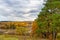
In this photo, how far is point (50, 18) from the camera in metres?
24.3

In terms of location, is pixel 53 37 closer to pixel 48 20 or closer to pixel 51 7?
pixel 48 20

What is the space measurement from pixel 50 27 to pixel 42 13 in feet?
8.69

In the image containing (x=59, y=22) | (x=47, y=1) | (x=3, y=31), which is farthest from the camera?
(x=3, y=31)

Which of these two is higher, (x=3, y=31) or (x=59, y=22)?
(x=59, y=22)

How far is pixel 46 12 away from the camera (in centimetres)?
2606

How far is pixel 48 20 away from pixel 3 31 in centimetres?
3166

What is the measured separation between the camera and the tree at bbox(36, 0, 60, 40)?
23587mm

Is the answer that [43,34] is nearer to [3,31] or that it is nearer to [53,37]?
[53,37]

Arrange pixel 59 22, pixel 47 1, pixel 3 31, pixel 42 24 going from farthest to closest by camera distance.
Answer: pixel 3 31 < pixel 47 1 < pixel 42 24 < pixel 59 22

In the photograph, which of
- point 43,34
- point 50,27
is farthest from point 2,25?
point 50,27

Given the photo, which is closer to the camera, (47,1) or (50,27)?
(50,27)

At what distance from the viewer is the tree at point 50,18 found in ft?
77.4

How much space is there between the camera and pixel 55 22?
921 inches

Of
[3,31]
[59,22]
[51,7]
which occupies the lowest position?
[3,31]
